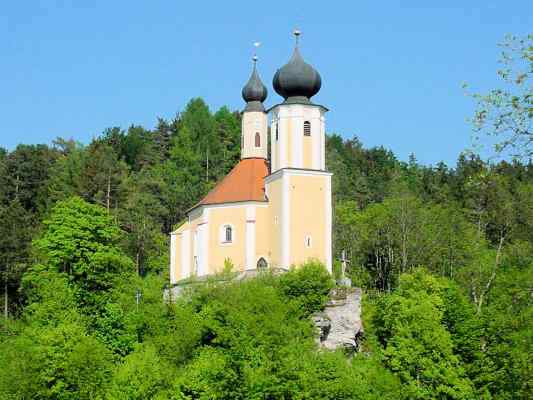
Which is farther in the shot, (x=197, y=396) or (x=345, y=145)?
(x=345, y=145)

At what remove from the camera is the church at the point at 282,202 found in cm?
3534


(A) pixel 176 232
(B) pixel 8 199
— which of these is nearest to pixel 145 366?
(A) pixel 176 232

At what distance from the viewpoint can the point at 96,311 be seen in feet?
102

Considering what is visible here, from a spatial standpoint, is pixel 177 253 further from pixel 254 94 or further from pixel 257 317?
pixel 257 317

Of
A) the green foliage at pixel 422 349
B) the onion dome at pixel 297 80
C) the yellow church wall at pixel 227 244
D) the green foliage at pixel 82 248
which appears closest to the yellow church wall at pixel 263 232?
the yellow church wall at pixel 227 244

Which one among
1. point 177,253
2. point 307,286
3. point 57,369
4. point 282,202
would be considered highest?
point 282,202

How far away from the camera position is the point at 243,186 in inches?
1491

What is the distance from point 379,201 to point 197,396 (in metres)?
37.8

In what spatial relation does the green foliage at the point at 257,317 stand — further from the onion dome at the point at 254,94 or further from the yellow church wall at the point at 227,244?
the onion dome at the point at 254,94

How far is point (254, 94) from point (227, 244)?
8263 millimetres

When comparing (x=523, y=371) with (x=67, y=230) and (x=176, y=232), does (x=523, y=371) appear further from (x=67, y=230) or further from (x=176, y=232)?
(x=176, y=232)

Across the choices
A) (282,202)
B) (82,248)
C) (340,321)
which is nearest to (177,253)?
(282,202)

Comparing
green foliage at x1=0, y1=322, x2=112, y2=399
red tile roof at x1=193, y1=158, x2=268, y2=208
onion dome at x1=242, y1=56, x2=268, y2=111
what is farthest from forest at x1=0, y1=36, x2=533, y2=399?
onion dome at x1=242, y1=56, x2=268, y2=111

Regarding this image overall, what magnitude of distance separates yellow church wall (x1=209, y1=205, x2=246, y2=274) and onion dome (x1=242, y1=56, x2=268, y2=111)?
6.42 m
